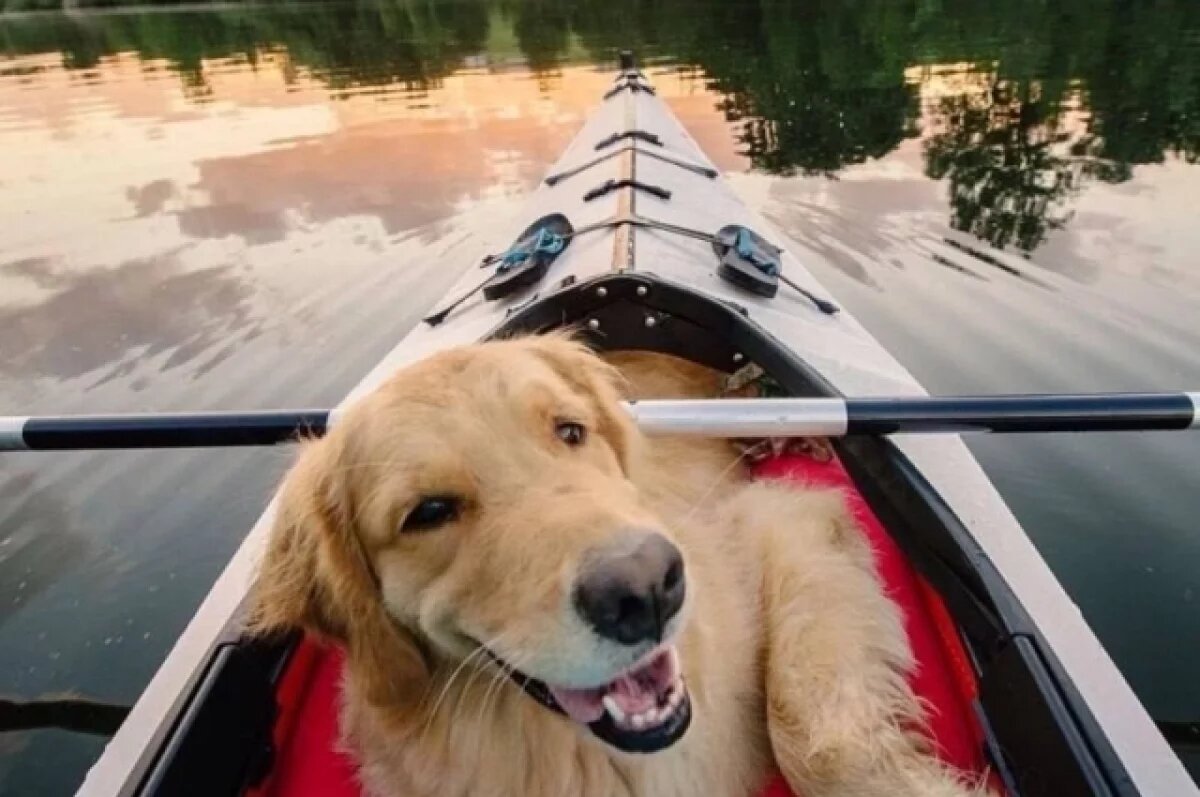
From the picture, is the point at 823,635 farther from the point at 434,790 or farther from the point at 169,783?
the point at 169,783

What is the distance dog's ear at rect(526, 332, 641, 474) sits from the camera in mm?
2531

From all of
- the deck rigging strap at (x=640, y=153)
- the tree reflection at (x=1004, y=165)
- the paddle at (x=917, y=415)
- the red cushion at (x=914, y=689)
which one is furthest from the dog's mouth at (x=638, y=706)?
the tree reflection at (x=1004, y=165)

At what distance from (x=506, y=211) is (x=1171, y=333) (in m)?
7.57

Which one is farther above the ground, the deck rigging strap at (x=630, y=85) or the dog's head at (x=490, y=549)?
the dog's head at (x=490, y=549)

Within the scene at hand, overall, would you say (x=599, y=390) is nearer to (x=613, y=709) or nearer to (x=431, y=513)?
(x=431, y=513)

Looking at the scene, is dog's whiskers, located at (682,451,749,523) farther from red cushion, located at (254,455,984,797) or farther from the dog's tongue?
the dog's tongue

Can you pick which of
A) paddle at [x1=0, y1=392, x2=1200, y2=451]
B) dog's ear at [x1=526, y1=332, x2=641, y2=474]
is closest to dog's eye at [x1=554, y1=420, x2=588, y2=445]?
dog's ear at [x1=526, y1=332, x2=641, y2=474]

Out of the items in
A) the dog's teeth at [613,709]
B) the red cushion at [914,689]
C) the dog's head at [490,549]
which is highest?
the dog's head at [490,549]

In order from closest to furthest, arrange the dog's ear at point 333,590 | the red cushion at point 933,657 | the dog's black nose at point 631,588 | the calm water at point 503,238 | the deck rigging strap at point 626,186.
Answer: the dog's black nose at point 631,588 < the dog's ear at point 333,590 < the red cushion at point 933,657 < the calm water at point 503,238 < the deck rigging strap at point 626,186

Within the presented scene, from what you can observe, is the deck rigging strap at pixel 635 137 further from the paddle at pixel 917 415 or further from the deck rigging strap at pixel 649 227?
the paddle at pixel 917 415

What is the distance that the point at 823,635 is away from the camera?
2.78 metres

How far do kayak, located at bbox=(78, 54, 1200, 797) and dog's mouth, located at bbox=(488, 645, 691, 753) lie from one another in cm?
87

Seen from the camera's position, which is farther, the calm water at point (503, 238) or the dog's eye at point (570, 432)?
the calm water at point (503, 238)

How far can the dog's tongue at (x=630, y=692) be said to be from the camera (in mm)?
1968
